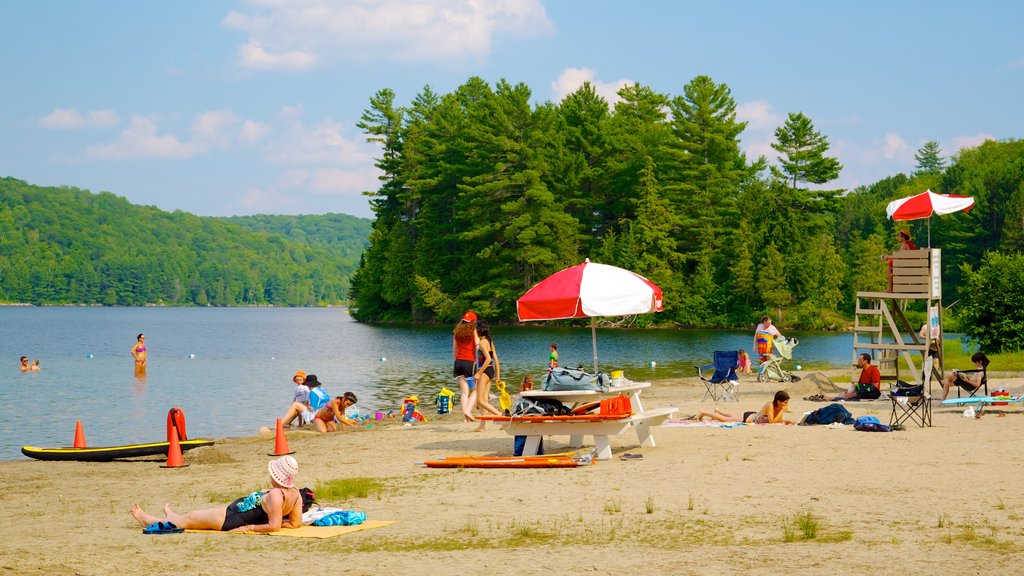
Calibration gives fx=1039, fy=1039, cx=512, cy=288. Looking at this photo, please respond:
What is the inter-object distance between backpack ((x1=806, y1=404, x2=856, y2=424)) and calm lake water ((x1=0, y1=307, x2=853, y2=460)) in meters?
11.1

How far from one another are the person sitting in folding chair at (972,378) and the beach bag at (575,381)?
8493 millimetres

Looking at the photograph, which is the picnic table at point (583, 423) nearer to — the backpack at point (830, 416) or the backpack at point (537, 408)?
the backpack at point (537, 408)

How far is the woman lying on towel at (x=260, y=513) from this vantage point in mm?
8984

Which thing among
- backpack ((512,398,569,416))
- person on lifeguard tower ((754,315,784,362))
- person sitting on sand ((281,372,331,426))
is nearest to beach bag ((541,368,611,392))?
backpack ((512,398,569,416))

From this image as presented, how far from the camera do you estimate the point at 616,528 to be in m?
8.73

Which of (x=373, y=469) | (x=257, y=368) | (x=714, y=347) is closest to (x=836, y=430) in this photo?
(x=373, y=469)

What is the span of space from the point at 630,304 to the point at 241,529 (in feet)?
24.2

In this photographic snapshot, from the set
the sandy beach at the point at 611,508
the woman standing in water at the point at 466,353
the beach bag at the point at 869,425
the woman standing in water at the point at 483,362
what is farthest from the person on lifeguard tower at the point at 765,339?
the woman standing in water at the point at 466,353

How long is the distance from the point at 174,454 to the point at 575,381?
5.90 meters

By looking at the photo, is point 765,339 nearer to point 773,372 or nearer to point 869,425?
point 773,372

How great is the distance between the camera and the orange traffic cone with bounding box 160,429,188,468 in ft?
48.5

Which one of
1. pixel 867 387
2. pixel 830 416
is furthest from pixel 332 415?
pixel 867 387

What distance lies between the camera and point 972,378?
19000 millimetres

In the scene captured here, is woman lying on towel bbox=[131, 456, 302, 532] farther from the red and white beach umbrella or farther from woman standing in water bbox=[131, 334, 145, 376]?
woman standing in water bbox=[131, 334, 145, 376]
